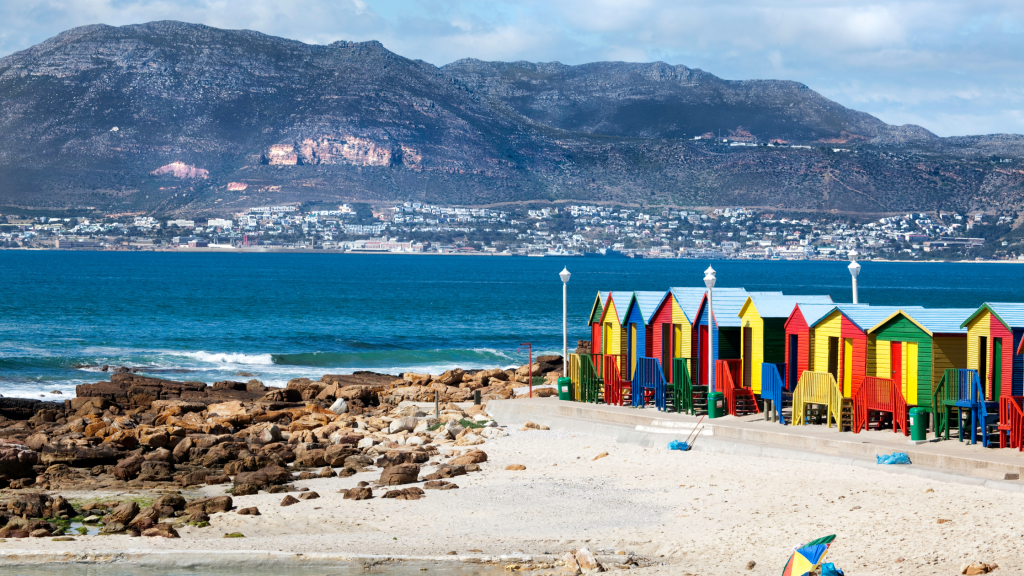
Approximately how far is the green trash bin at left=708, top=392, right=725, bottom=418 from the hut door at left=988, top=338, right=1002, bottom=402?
496 centimetres

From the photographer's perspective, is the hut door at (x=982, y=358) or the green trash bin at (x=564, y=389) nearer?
the hut door at (x=982, y=358)

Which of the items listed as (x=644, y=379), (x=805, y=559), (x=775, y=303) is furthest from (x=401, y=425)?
(x=805, y=559)

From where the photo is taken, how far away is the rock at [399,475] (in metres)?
17.6

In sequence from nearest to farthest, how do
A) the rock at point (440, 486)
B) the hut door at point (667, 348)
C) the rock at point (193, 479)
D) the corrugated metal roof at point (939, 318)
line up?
the rock at point (440, 486)
the corrugated metal roof at point (939, 318)
the rock at point (193, 479)
the hut door at point (667, 348)

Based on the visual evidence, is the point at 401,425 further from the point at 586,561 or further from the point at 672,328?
the point at 586,561

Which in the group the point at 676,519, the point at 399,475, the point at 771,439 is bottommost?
the point at 676,519

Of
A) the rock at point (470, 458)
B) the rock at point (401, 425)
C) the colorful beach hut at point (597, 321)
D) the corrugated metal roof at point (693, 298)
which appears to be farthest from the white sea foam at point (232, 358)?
the rock at point (470, 458)

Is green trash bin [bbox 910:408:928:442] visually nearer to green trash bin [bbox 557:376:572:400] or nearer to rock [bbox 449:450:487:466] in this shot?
rock [bbox 449:450:487:466]

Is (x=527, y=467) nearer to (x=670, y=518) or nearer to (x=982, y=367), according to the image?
(x=670, y=518)

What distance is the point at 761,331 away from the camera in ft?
71.4

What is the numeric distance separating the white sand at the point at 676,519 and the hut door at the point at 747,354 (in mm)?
3798

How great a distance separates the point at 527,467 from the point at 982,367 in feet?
22.4

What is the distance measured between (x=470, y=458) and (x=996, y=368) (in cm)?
786

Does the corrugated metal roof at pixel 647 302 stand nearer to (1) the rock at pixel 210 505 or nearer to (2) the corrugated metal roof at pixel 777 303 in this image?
(2) the corrugated metal roof at pixel 777 303
